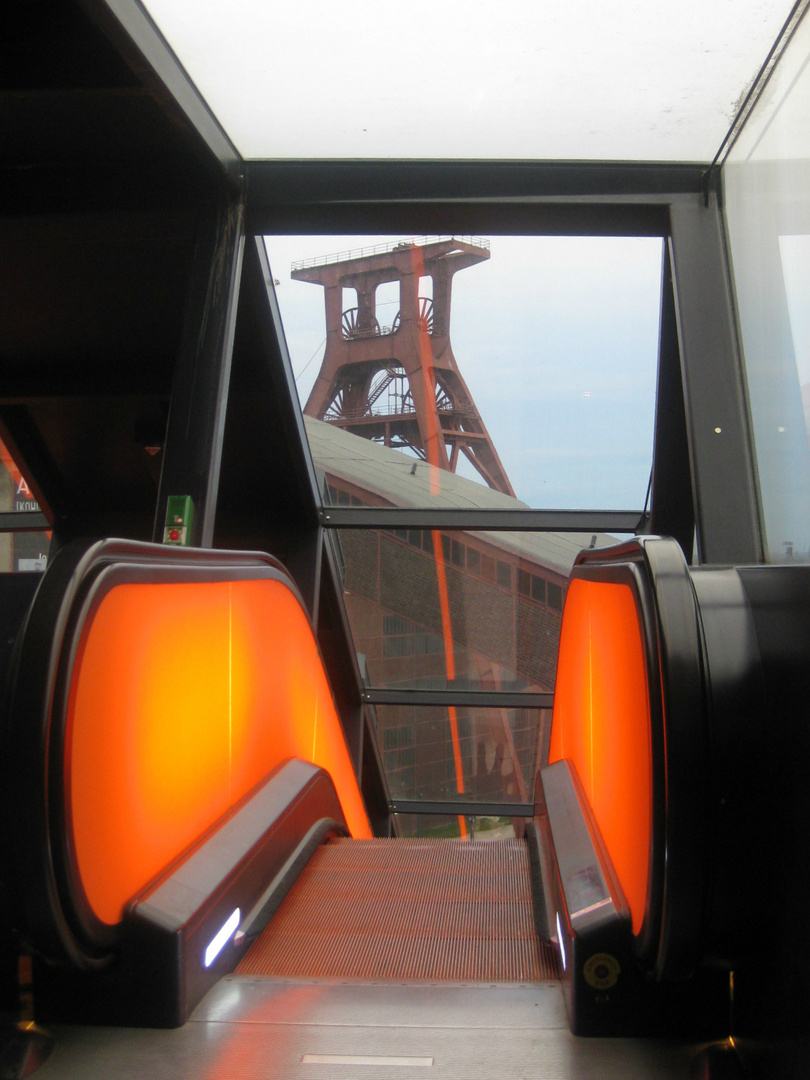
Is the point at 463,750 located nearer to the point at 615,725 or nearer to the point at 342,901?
the point at 342,901

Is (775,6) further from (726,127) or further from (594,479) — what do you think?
(594,479)

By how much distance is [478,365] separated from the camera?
7.00m

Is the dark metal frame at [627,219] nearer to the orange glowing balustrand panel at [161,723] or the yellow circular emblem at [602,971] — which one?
the orange glowing balustrand panel at [161,723]

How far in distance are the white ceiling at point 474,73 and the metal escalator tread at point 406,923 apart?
11.0ft

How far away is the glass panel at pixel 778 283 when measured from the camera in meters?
3.27

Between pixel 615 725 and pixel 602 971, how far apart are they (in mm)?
586

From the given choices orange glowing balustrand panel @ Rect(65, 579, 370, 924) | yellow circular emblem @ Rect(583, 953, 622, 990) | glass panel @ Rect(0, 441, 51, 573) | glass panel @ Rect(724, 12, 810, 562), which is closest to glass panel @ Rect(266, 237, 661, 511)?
glass panel @ Rect(724, 12, 810, 562)

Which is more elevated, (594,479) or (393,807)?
(594,479)

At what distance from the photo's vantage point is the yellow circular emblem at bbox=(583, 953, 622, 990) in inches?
66.1

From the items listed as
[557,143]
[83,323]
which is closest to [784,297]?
[557,143]

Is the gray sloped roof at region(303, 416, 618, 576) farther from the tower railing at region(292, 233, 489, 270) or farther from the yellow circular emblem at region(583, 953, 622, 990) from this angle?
the yellow circular emblem at region(583, 953, 622, 990)

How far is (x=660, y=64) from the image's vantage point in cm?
385

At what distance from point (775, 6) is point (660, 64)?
21.5 inches

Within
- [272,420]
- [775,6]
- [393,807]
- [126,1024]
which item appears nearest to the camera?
[126,1024]
